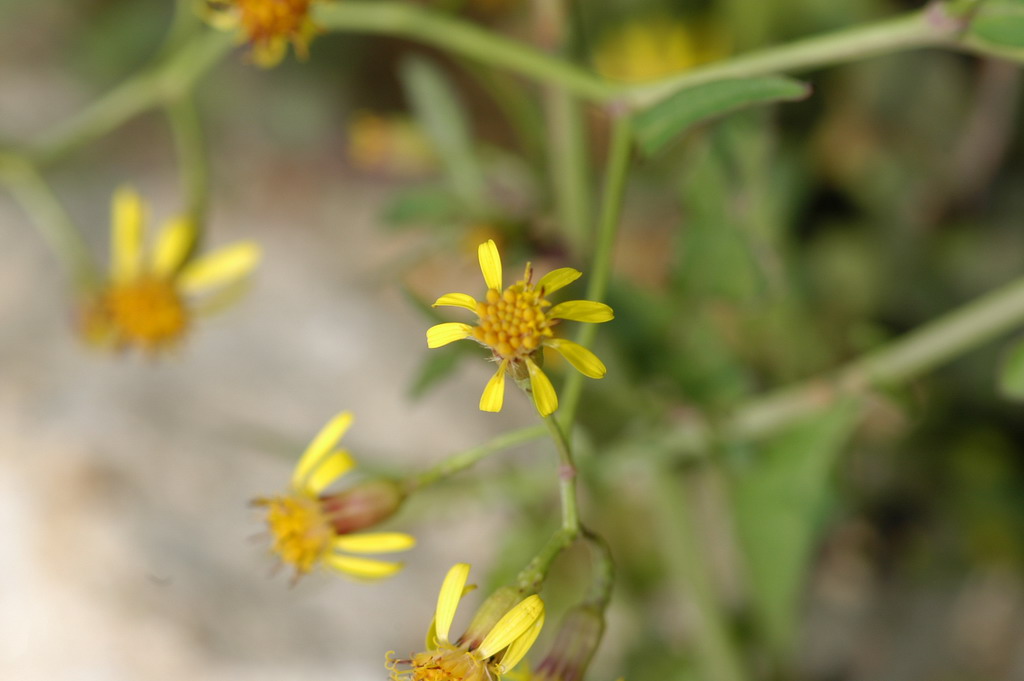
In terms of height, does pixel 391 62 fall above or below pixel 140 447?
above

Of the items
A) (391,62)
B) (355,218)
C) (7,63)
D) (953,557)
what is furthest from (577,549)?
(7,63)

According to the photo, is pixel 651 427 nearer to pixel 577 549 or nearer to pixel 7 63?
pixel 577 549

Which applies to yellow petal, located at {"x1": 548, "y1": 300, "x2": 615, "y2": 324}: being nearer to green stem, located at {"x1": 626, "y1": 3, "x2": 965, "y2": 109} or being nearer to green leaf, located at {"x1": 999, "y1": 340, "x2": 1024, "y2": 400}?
green stem, located at {"x1": 626, "y1": 3, "x2": 965, "y2": 109}

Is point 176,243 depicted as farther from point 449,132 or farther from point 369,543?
point 369,543

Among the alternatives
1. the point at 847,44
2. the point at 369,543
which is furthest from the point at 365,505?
the point at 847,44

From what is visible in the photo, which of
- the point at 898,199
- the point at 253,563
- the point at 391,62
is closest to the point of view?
the point at 253,563

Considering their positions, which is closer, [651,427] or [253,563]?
[651,427]

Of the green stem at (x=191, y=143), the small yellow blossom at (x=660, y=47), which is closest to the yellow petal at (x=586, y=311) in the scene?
the green stem at (x=191, y=143)

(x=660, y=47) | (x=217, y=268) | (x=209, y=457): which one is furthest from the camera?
(x=660, y=47)
